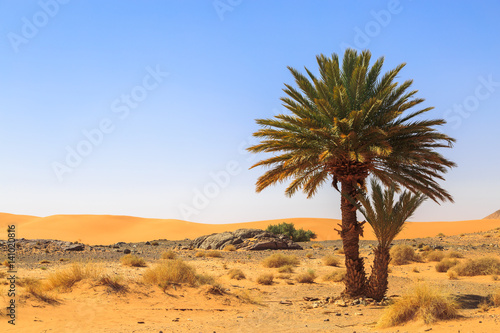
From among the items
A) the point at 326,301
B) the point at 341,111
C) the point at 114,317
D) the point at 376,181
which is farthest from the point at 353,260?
the point at 114,317

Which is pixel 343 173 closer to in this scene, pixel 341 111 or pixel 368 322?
pixel 341 111

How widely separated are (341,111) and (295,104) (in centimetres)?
197

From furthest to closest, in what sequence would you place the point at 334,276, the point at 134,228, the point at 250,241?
the point at 134,228 → the point at 250,241 → the point at 334,276

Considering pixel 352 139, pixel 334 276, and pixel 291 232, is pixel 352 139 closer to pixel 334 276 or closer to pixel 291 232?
pixel 334 276

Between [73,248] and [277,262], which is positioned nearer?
[277,262]

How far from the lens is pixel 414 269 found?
79.0 ft

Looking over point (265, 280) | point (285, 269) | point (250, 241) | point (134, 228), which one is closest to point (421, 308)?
point (265, 280)

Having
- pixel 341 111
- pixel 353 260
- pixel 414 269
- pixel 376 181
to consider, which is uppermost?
pixel 341 111

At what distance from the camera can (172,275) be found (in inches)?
615

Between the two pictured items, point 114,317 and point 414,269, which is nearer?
point 114,317

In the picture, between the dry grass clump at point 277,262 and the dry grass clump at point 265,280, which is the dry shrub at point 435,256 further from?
the dry grass clump at point 265,280

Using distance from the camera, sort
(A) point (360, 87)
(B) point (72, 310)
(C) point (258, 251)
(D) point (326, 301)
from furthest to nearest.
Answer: (C) point (258, 251), (D) point (326, 301), (A) point (360, 87), (B) point (72, 310)

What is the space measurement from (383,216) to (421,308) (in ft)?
13.2

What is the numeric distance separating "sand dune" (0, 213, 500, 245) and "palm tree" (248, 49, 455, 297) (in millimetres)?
52808
